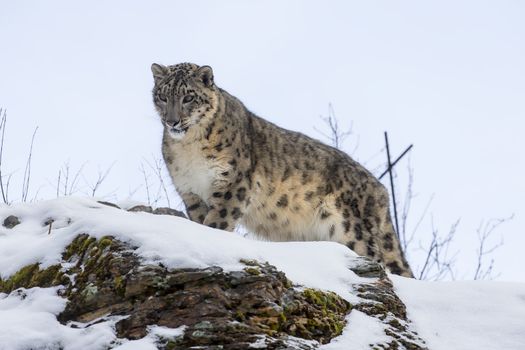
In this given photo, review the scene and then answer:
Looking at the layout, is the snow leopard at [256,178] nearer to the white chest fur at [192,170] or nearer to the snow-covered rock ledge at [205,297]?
the white chest fur at [192,170]

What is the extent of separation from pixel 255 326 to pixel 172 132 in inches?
178

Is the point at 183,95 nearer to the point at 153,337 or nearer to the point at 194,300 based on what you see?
the point at 194,300

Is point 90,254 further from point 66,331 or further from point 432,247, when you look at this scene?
point 432,247

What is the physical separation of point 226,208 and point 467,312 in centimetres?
351

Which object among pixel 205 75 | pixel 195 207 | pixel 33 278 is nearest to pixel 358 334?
pixel 33 278

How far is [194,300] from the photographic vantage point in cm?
488

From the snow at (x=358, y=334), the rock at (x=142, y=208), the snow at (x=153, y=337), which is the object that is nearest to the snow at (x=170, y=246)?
the snow at (x=358, y=334)

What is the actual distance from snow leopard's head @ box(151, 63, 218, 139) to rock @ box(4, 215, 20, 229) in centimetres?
252

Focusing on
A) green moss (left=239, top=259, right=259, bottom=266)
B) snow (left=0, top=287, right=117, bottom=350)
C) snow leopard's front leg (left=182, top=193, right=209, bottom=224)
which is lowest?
snow (left=0, top=287, right=117, bottom=350)

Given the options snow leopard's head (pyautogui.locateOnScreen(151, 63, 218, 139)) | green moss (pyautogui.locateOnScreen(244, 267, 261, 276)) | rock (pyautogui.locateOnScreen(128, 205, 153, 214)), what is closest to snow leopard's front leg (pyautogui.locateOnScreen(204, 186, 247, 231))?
rock (pyautogui.locateOnScreen(128, 205, 153, 214))

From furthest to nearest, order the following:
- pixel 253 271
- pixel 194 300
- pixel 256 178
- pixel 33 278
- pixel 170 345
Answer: pixel 256 178
pixel 33 278
pixel 253 271
pixel 194 300
pixel 170 345

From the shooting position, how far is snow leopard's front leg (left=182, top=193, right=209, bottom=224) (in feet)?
29.9

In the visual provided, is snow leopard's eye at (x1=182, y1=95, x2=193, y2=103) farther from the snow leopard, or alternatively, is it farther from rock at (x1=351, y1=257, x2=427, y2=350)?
rock at (x1=351, y1=257, x2=427, y2=350)

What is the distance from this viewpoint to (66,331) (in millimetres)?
4719
